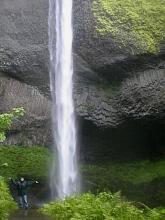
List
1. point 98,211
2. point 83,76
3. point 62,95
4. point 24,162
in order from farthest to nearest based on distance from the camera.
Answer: point 62,95 < point 83,76 < point 24,162 < point 98,211

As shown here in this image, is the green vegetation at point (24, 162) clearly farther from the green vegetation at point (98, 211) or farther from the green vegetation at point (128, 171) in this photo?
the green vegetation at point (98, 211)

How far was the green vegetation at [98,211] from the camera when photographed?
7805 mm

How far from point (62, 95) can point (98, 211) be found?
9887 mm

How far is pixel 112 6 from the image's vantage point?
17.8 m

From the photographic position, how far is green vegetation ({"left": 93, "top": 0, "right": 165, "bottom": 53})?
674 inches

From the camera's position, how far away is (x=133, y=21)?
57.0 ft

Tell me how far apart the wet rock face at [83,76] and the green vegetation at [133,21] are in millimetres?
278

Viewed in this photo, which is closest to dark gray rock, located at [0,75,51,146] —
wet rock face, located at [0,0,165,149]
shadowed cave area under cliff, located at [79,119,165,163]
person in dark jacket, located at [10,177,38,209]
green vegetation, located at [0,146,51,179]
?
wet rock face, located at [0,0,165,149]

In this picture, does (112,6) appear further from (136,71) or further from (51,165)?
(51,165)

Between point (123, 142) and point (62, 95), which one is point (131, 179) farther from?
point (62, 95)

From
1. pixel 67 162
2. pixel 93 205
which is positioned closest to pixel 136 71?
pixel 67 162

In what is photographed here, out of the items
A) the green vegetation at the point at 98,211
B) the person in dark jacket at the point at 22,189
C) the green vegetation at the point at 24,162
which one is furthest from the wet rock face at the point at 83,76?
the green vegetation at the point at 98,211

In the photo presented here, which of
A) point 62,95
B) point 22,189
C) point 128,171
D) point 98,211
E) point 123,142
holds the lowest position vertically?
point 98,211

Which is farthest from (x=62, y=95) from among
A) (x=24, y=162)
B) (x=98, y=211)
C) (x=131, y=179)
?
(x=98, y=211)
